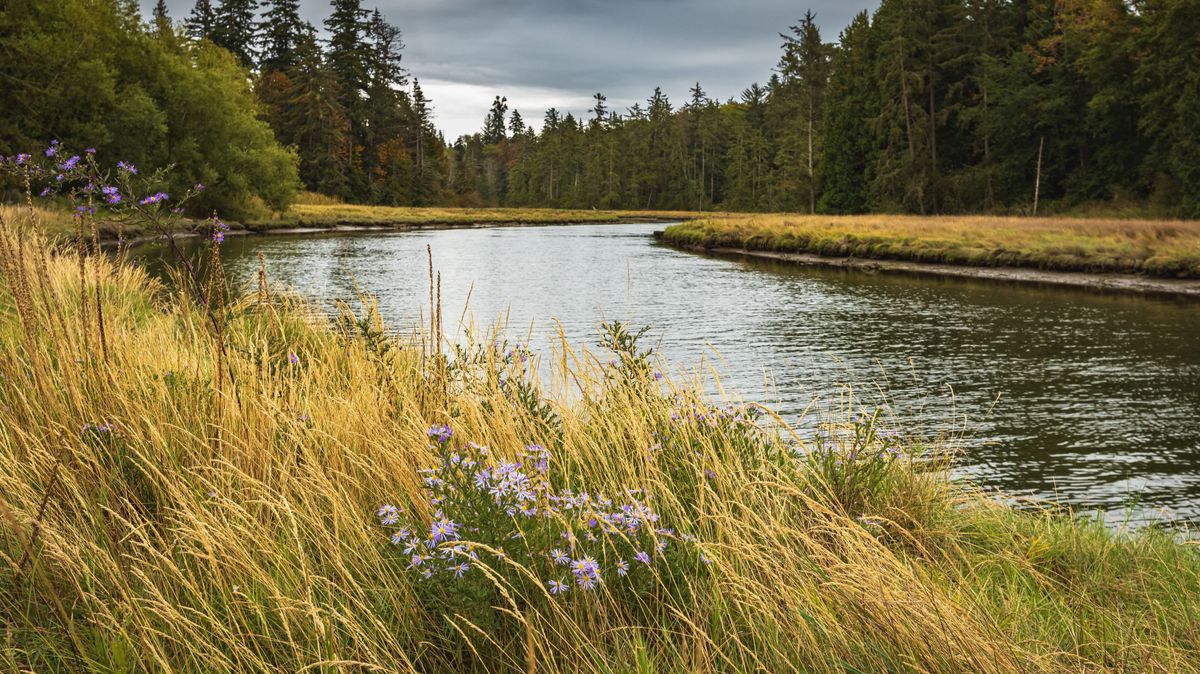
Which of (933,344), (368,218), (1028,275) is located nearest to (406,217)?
(368,218)

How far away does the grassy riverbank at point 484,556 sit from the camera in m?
2.33

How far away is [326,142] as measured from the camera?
252 ft

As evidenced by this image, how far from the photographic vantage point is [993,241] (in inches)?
1145

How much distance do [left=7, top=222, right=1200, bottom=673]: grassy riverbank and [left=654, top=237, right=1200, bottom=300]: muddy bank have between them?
2047 cm

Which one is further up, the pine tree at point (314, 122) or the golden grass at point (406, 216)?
the pine tree at point (314, 122)

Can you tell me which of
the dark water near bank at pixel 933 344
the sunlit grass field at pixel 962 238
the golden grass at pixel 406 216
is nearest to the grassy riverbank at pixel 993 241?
the sunlit grass field at pixel 962 238

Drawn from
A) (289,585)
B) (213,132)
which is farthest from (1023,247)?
(213,132)

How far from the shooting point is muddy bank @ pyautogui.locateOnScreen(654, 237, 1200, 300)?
71.0ft

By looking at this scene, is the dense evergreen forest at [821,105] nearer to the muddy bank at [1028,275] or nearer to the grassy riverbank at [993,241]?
the grassy riverbank at [993,241]

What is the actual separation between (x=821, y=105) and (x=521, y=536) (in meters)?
69.6

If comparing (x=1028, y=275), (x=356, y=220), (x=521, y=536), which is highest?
(x=356, y=220)

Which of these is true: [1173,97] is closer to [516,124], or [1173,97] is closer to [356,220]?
[356,220]

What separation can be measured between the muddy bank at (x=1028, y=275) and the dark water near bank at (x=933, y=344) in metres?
1.23

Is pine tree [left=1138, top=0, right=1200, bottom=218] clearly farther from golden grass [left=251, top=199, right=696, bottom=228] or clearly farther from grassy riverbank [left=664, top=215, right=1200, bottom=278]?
golden grass [left=251, top=199, right=696, bottom=228]
